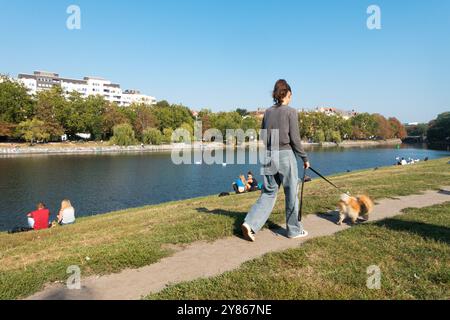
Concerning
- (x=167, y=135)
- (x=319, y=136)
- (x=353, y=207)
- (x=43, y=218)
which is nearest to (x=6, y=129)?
(x=167, y=135)

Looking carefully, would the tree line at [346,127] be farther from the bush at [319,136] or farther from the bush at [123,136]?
the bush at [123,136]

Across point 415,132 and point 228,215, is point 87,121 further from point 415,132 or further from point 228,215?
point 415,132

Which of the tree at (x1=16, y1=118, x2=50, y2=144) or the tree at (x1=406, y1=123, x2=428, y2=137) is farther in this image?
the tree at (x1=406, y1=123, x2=428, y2=137)

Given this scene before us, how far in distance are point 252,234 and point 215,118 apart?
116 meters

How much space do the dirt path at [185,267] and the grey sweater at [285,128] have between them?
160cm

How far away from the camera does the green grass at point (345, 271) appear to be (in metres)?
3.68

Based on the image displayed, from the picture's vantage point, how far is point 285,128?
17.9 feet

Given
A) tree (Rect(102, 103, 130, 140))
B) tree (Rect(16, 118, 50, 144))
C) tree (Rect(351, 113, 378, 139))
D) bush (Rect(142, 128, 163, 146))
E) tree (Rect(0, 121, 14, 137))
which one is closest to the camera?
tree (Rect(0, 121, 14, 137))

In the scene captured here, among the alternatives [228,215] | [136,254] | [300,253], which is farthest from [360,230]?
[136,254]

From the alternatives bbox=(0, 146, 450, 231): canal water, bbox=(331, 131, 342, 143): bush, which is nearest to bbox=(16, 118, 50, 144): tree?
bbox=(0, 146, 450, 231): canal water

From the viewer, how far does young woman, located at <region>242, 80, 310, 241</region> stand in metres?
5.45

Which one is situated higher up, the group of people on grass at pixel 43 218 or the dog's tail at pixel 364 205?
the dog's tail at pixel 364 205

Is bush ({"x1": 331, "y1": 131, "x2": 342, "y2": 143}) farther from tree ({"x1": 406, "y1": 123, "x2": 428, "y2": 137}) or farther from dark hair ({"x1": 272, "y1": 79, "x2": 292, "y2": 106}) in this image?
dark hair ({"x1": 272, "y1": 79, "x2": 292, "y2": 106})

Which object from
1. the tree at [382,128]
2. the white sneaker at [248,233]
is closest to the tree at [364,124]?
the tree at [382,128]
